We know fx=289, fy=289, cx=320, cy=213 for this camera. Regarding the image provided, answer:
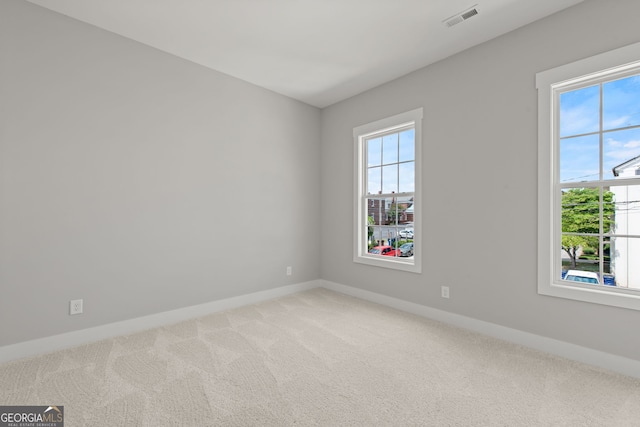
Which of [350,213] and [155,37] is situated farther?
[350,213]

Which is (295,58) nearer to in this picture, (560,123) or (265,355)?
(560,123)

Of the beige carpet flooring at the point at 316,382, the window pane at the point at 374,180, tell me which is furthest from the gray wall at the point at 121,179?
the window pane at the point at 374,180

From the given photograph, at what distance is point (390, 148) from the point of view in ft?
12.5

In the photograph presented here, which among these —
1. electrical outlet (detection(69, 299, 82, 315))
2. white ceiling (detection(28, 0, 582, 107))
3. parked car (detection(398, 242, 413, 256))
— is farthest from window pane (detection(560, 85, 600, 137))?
electrical outlet (detection(69, 299, 82, 315))

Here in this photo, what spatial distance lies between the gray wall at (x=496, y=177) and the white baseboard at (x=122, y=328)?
185 cm

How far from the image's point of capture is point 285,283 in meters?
4.12

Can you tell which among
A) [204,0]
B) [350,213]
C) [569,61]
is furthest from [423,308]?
[204,0]

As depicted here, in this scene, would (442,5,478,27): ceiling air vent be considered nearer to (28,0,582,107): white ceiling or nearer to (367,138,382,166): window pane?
(28,0,582,107): white ceiling

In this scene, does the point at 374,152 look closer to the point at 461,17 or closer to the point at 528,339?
the point at 461,17

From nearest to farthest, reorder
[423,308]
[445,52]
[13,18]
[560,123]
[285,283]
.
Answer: [13,18] → [560,123] → [445,52] → [423,308] → [285,283]

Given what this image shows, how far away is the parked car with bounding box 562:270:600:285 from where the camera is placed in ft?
7.49

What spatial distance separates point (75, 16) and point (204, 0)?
1.20 metres

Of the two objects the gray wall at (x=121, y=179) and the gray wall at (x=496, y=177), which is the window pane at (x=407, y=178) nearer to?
the gray wall at (x=496, y=177)

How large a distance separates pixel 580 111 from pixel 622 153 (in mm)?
448
